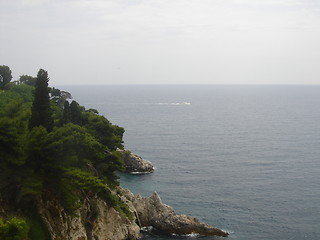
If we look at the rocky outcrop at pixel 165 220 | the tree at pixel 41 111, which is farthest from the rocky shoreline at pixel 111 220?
the tree at pixel 41 111

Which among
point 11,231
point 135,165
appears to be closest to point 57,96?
point 135,165

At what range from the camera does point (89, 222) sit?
132ft

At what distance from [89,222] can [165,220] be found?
1350 cm

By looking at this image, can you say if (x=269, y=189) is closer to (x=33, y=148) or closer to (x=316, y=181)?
(x=316, y=181)

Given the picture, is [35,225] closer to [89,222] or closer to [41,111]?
[89,222]

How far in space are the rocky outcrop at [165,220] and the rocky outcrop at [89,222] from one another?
10.3ft

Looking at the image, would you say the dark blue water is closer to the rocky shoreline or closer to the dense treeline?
the rocky shoreline

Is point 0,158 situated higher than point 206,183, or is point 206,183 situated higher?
point 0,158

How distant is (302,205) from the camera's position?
5809 centimetres

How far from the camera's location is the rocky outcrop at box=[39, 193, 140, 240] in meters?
33.8

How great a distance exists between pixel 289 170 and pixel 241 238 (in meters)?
35.5

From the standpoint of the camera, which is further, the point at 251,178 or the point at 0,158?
the point at 251,178

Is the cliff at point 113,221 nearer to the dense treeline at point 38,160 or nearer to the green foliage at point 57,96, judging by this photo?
the dense treeline at point 38,160

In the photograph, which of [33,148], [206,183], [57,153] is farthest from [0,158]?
[206,183]
